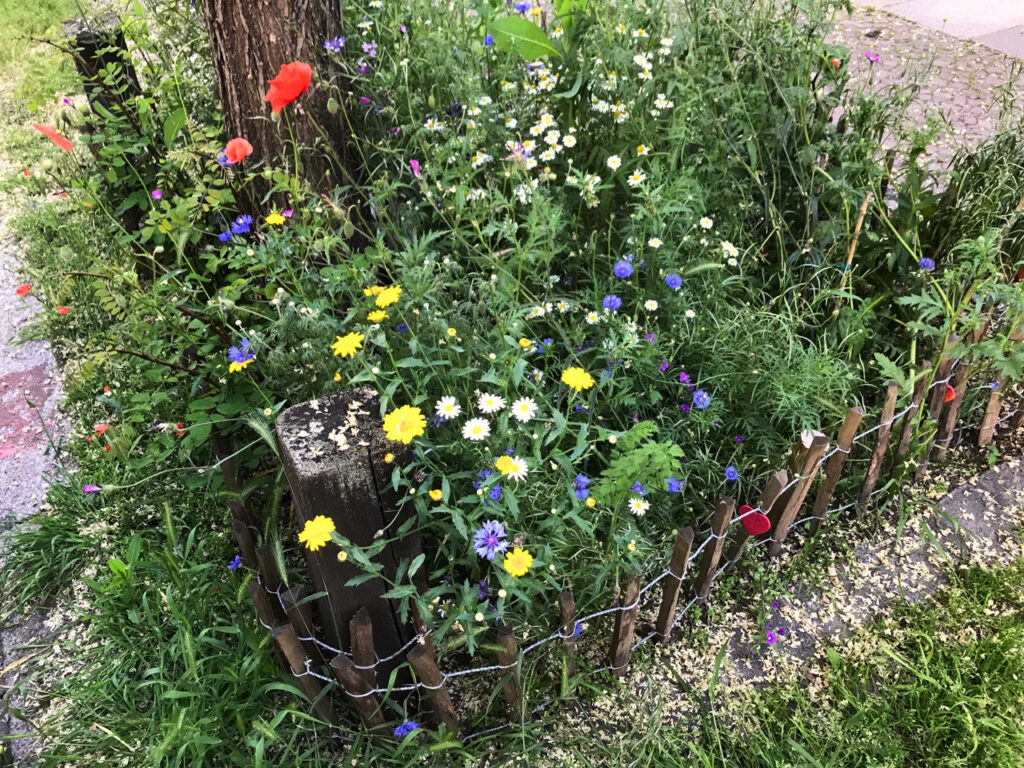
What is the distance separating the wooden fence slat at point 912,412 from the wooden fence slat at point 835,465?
20 centimetres

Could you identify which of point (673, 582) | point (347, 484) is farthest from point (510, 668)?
point (347, 484)

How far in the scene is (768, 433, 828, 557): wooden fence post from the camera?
1.92 meters

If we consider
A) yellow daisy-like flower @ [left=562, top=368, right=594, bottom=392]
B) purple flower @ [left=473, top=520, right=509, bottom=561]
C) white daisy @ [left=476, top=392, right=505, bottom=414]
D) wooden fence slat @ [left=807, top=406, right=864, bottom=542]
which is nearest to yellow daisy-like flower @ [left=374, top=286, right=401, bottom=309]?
white daisy @ [left=476, top=392, right=505, bottom=414]

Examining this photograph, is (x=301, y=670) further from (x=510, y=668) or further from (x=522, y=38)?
(x=522, y=38)

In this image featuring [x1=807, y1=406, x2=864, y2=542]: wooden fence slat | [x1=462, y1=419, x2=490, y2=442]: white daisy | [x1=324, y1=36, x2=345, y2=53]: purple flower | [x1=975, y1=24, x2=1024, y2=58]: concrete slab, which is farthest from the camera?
[x1=975, y1=24, x2=1024, y2=58]: concrete slab

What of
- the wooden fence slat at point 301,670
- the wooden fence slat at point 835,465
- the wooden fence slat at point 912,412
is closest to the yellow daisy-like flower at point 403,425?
the wooden fence slat at point 301,670

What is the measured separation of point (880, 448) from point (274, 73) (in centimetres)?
246

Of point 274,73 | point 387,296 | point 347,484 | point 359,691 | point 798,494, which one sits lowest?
point 359,691

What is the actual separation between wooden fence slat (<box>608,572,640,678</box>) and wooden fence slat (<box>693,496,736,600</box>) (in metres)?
0.21

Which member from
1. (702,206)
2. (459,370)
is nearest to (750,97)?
(702,206)

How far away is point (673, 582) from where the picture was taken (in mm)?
1866

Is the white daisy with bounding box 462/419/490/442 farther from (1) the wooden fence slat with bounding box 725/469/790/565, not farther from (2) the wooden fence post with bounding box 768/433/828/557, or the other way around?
(2) the wooden fence post with bounding box 768/433/828/557

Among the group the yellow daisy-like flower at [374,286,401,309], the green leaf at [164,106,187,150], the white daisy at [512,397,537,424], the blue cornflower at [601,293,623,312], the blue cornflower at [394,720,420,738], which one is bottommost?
the blue cornflower at [394,720,420,738]

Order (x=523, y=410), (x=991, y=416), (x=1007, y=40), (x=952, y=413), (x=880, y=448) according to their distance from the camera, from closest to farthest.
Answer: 1. (x=523, y=410)
2. (x=880, y=448)
3. (x=952, y=413)
4. (x=991, y=416)
5. (x=1007, y=40)
